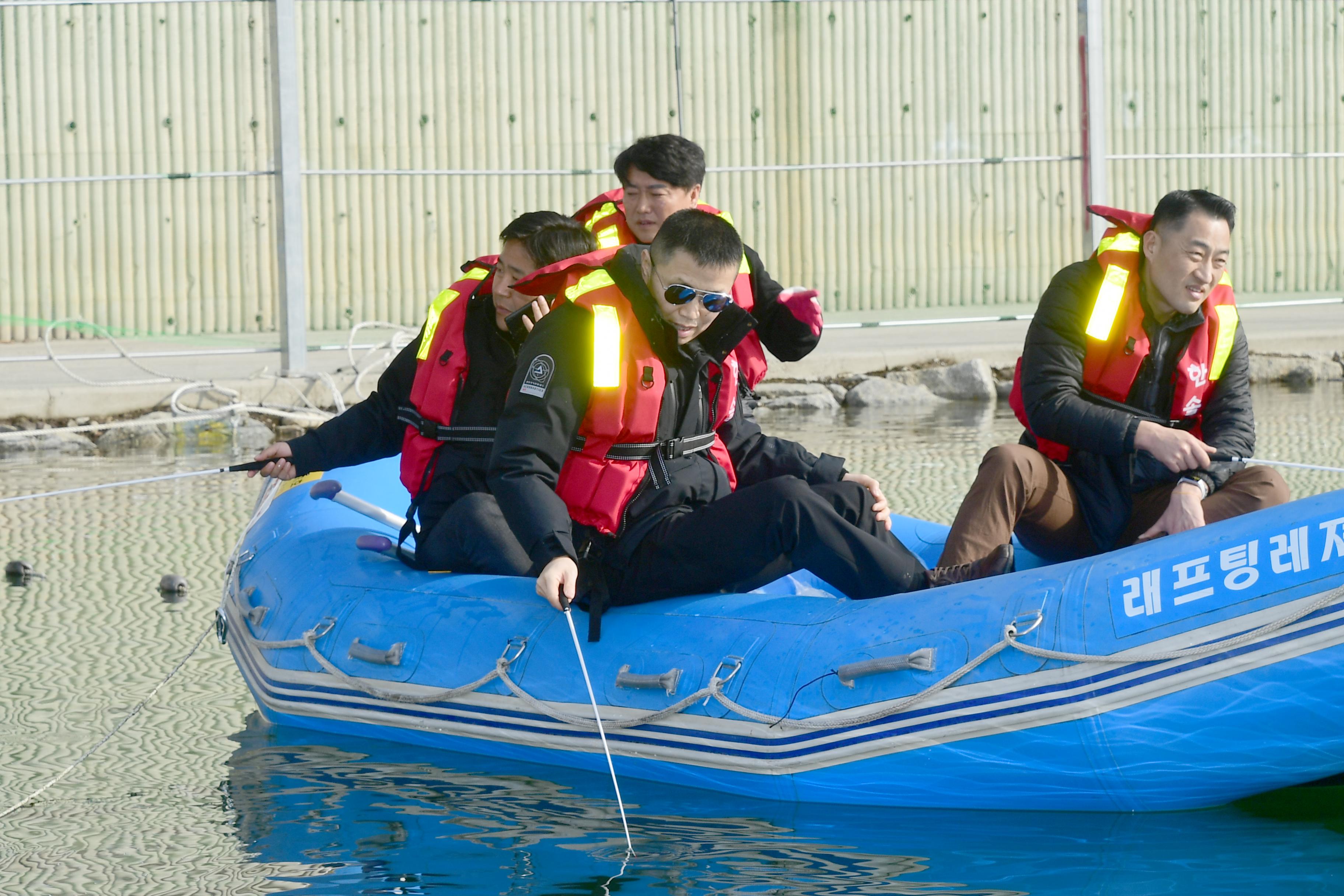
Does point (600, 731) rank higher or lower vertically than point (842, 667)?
lower

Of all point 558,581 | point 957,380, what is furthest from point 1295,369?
point 558,581

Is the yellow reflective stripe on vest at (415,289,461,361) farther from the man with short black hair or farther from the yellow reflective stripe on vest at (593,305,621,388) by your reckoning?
the yellow reflective stripe on vest at (593,305,621,388)

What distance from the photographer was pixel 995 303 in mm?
10453

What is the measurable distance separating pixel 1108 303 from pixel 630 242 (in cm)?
124

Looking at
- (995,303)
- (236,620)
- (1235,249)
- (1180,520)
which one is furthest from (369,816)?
(1235,249)

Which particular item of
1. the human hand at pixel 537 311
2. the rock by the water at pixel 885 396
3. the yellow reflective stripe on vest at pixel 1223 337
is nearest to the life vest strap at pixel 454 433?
the human hand at pixel 537 311

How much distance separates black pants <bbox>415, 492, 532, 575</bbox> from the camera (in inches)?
146

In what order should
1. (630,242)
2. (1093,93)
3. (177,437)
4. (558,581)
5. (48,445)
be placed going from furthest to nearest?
1. (1093,93)
2. (177,437)
3. (48,445)
4. (630,242)
5. (558,581)

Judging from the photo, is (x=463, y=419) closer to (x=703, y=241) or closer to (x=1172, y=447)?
(x=703, y=241)

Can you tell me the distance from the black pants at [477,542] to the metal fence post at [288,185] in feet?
12.8

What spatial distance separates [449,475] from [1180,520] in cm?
151

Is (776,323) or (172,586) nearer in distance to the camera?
(776,323)

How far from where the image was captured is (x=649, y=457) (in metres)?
3.41

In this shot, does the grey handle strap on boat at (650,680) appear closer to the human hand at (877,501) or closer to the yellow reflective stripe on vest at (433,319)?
the human hand at (877,501)
